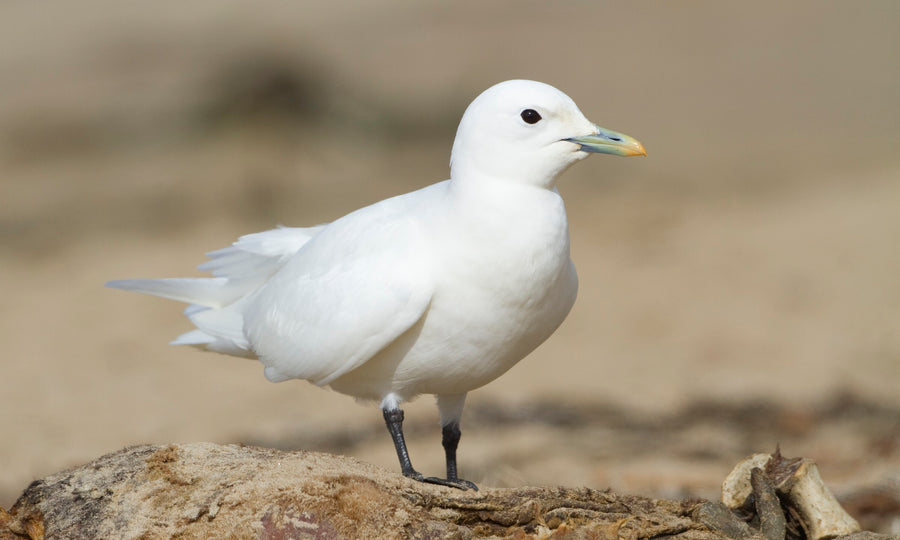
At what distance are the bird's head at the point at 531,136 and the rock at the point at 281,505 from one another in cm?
131

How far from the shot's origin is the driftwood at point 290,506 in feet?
12.1

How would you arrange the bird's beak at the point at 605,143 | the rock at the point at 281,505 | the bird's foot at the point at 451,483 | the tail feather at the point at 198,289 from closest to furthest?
1. the rock at the point at 281,505
2. the bird's foot at the point at 451,483
3. the bird's beak at the point at 605,143
4. the tail feather at the point at 198,289

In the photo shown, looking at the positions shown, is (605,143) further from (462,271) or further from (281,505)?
(281,505)

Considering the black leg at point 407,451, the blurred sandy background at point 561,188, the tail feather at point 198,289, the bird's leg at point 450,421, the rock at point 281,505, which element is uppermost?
the blurred sandy background at point 561,188

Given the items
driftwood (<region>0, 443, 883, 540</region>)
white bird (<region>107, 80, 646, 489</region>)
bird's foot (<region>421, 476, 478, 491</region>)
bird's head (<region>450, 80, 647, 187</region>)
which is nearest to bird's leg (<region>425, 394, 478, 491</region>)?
white bird (<region>107, 80, 646, 489</region>)

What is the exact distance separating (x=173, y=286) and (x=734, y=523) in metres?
3.36

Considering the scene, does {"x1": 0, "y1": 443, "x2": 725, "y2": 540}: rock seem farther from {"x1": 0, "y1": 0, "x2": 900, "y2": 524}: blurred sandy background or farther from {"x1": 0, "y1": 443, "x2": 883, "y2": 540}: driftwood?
{"x1": 0, "y1": 0, "x2": 900, "y2": 524}: blurred sandy background

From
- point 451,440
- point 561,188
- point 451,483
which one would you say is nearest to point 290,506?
point 451,483

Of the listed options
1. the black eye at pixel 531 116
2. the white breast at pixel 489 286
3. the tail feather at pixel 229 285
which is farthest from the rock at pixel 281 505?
the tail feather at pixel 229 285

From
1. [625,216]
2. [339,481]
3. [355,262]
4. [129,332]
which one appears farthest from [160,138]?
[339,481]

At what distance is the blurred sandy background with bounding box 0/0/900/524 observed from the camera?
959 cm

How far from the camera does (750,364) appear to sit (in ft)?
35.9

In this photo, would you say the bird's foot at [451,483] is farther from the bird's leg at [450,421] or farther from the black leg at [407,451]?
the bird's leg at [450,421]

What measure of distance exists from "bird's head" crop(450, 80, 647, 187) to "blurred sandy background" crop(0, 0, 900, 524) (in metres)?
2.48
